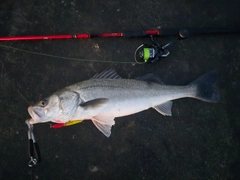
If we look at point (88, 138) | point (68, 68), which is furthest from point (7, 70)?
point (88, 138)

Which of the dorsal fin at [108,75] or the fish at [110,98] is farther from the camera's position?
the dorsal fin at [108,75]

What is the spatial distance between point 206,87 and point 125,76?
1020mm

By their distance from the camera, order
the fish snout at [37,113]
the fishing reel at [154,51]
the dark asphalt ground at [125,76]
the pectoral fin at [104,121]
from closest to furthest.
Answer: the fish snout at [37,113]
the pectoral fin at [104,121]
the fishing reel at [154,51]
the dark asphalt ground at [125,76]

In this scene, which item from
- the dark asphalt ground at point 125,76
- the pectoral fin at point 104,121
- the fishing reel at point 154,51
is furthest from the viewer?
the dark asphalt ground at point 125,76

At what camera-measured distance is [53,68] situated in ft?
10.4

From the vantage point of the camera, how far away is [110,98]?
9.21ft

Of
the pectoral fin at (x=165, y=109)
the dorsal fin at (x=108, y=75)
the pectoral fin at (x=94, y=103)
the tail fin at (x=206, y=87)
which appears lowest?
the pectoral fin at (x=165, y=109)

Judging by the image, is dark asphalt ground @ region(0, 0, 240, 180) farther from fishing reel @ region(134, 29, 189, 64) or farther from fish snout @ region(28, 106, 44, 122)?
fish snout @ region(28, 106, 44, 122)

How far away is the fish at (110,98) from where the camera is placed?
270 centimetres

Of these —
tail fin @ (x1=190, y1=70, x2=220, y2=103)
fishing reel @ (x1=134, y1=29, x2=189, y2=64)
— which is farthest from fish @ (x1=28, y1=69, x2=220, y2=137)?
fishing reel @ (x1=134, y1=29, x2=189, y2=64)

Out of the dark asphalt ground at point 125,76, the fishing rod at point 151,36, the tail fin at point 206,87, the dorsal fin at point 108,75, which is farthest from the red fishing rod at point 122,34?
the tail fin at point 206,87

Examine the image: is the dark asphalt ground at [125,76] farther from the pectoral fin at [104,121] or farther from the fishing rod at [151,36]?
the pectoral fin at [104,121]

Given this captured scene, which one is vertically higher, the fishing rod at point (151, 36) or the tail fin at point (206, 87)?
the fishing rod at point (151, 36)

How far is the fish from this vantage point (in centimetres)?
270
